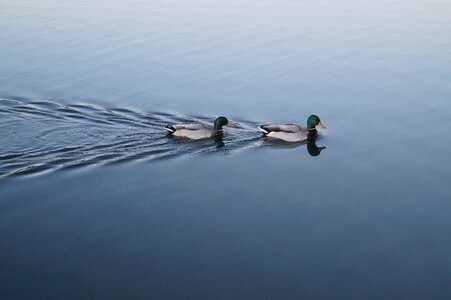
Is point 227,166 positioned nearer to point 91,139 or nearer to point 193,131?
point 193,131

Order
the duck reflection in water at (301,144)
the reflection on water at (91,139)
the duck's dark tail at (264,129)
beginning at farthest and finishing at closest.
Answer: the duck's dark tail at (264,129), the duck reflection in water at (301,144), the reflection on water at (91,139)

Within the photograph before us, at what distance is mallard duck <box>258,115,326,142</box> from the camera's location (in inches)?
594

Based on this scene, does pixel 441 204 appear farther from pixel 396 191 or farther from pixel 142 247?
pixel 142 247

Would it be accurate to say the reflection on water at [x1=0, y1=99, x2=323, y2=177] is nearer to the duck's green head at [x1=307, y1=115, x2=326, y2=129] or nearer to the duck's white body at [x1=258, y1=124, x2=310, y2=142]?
the duck's white body at [x1=258, y1=124, x2=310, y2=142]

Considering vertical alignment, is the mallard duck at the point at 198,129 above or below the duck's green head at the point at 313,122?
below

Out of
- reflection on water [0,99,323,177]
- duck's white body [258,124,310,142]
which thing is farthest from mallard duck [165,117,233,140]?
duck's white body [258,124,310,142]

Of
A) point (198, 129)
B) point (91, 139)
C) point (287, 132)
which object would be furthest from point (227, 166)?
point (91, 139)

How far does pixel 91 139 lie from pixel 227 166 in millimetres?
3182

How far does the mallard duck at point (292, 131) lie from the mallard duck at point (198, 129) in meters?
0.91

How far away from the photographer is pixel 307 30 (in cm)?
2503

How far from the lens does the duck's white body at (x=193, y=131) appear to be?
591 inches

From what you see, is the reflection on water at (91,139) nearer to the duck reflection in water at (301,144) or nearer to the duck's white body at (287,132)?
the duck reflection in water at (301,144)

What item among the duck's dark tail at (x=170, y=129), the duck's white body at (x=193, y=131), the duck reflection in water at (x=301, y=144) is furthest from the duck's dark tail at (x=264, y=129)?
the duck's dark tail at (x=170, y=129)

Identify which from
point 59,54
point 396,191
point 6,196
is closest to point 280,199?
point 396,191
